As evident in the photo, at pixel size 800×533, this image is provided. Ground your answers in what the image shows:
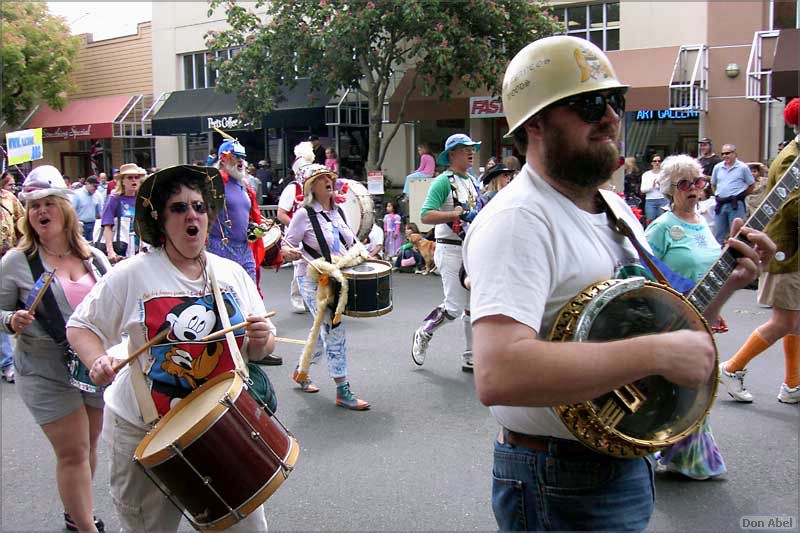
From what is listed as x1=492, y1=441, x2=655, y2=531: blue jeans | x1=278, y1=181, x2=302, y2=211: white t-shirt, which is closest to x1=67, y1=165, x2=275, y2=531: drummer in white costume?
x1=492, y1=441, x2=655, y2=531: blue jeans

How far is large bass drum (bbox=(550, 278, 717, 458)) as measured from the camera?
1851 mm

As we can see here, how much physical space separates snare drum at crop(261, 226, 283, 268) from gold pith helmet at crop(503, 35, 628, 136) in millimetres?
5414

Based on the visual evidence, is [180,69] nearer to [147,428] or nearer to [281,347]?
[281,347]

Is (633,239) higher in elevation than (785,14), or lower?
lower

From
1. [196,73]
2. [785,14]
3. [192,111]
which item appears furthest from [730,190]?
[196,73]

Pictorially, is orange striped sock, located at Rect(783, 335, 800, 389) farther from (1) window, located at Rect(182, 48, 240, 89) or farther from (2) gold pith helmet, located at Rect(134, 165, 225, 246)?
(1) window, located at Rect(182, 48, 240, 89)

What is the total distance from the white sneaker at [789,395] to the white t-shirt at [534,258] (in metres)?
4.46

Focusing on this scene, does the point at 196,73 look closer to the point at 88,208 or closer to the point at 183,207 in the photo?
the point at 88,208

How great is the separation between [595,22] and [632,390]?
18257 mm

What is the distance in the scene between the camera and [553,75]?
1.92m

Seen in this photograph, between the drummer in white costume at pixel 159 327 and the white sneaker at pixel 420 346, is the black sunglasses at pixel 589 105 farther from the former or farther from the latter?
the white sneaker at pixel 420 346

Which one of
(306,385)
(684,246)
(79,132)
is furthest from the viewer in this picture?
(79,132)

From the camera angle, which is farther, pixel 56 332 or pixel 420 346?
pixel 420 346

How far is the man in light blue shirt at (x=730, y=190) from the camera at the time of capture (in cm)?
1333
